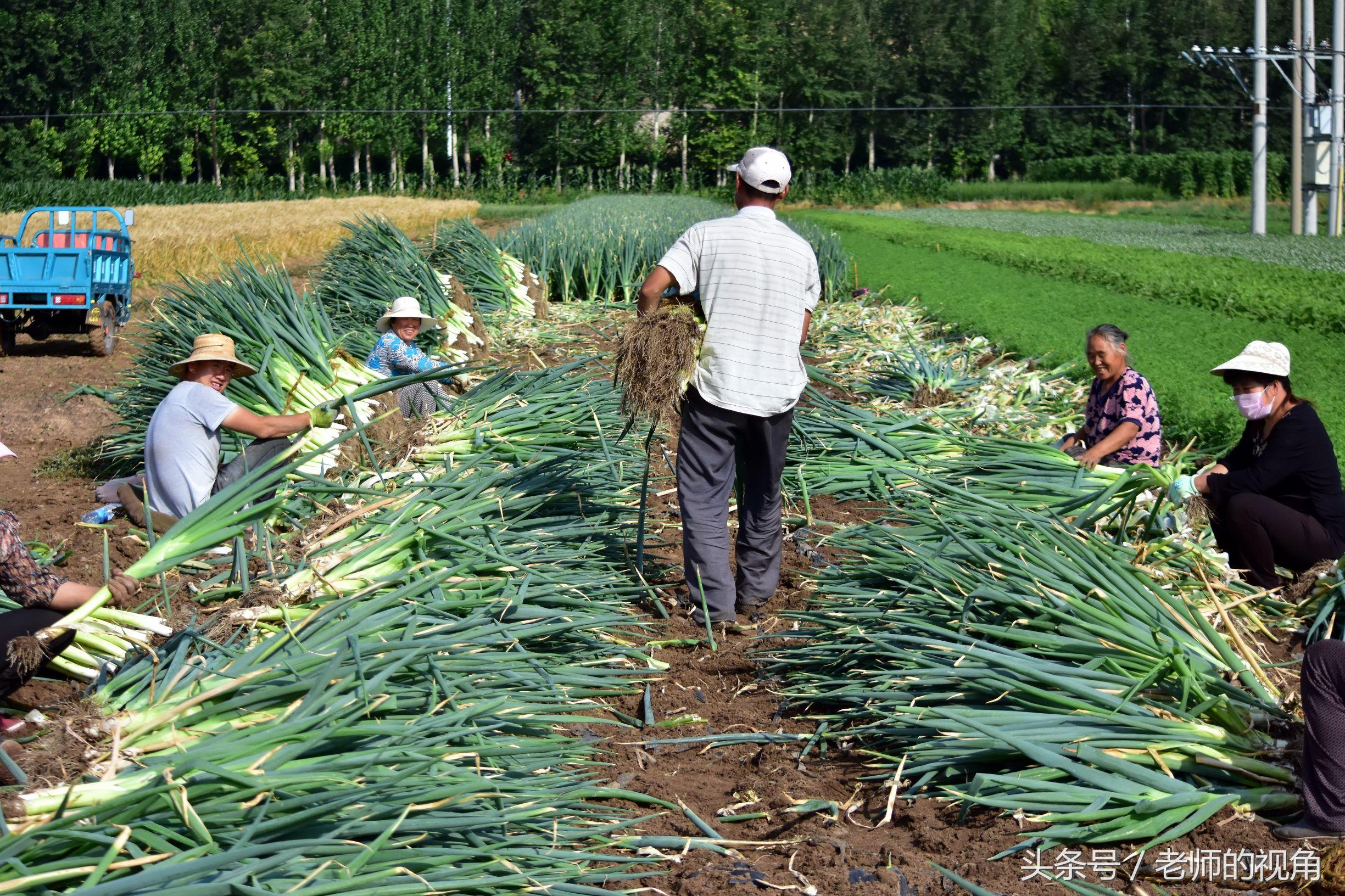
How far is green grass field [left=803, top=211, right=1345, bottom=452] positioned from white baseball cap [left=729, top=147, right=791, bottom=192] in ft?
10.5

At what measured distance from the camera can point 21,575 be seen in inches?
130

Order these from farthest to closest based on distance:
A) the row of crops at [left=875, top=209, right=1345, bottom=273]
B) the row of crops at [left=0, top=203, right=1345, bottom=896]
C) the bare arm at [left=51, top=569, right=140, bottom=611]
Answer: the row of crops at [left=875, top=209, right=1345, bottom=273]
the bare arm at [left=51, top=569, right=140, bottom=611]
the row of crops at [left=0, top=203, right=1345, bottom=896]

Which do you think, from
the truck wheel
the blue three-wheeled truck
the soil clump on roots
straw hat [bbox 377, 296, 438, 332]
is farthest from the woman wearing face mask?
the blue three-wheeled truck

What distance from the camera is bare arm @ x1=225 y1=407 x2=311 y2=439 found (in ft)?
15.4

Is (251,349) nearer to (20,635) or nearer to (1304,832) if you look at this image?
(20,635)

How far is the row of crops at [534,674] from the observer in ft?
7.98

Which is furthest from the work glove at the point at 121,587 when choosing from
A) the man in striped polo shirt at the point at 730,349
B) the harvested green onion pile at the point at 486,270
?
the harvested green onion pile at the point at 486,270

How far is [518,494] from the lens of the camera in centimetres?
462

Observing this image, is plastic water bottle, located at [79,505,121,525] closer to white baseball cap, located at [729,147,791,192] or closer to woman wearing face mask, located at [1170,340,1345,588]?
white baseball cap, located at [729,147,791,192]

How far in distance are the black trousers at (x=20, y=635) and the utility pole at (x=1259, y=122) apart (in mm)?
27112

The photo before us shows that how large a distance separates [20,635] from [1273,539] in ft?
14.0

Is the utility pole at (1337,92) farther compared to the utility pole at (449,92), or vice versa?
the utility pole at (449,92)

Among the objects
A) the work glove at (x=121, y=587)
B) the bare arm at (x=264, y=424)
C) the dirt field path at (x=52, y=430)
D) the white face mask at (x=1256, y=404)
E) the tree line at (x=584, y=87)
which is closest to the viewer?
the work glove at (x=121, y=587)

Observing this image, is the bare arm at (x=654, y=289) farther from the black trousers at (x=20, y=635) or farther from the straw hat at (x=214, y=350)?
the black trousers at (x=20, y=635)
